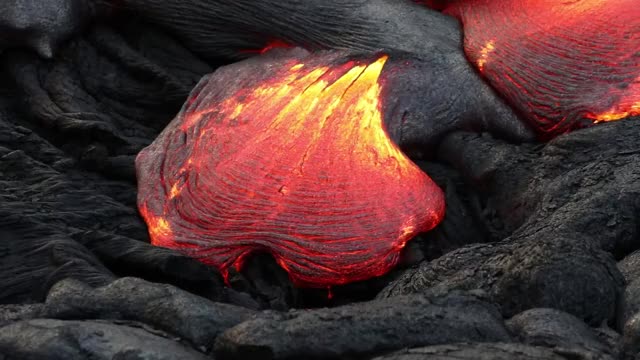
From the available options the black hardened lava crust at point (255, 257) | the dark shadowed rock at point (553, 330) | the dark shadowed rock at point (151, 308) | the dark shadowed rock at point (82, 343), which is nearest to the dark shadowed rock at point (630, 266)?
the black hardened lava crust at point (255, 257)

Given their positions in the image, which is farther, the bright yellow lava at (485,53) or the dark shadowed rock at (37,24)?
the dark shadowed rock at (37,24)

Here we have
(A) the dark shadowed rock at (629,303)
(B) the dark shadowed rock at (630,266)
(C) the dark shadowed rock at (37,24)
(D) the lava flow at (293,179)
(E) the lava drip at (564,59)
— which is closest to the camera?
(A) the dark shadowed rock at (629,303)

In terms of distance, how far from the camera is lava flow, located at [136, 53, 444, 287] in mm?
4664

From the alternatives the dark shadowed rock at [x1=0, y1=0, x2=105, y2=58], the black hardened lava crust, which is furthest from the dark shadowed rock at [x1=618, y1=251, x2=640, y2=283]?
the dark shadowed rock at [x1=0, y1=0, x2=105, y2=58]

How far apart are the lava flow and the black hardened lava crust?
0.38 ft

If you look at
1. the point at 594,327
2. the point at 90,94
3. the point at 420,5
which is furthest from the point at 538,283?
the point at 90,94

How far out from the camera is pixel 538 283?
350 centimetres

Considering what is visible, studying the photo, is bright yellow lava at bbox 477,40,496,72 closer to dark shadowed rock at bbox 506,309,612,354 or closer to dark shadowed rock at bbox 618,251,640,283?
dark shadowed rock at bbox 618,251,640,283

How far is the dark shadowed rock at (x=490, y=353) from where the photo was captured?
2883 millimetres

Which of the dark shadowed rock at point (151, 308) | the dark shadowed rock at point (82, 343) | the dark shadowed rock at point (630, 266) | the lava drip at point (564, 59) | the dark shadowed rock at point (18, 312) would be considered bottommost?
the dark shadowed rock at point (630, 266)

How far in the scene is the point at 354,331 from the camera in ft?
9.85

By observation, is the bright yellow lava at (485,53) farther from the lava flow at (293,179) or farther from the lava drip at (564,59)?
the lava flow at (293,179)

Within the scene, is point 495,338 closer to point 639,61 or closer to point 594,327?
point 594,327

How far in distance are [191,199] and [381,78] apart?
45.6 inches
